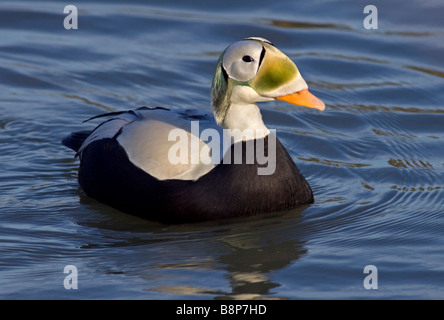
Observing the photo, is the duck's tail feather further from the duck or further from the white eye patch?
the white eye patch

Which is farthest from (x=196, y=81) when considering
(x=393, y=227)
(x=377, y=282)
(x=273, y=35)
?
(x=377, y=282)

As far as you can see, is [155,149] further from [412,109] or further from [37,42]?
[37,42]

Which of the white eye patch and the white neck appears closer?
the white eye patch

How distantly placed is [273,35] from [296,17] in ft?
1.90

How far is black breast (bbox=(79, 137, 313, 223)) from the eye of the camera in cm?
532

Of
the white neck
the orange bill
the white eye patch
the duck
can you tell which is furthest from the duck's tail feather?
the orange bill

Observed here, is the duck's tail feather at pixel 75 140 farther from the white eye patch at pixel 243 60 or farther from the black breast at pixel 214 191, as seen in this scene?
the white eye patch at pixel 243 60

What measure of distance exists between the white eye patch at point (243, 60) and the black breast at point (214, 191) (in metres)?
0.43

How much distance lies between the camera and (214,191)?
5.32m

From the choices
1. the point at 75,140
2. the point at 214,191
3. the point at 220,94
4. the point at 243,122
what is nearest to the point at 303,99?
the point at 243,122

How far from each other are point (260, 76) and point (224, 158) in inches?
A: 21.2

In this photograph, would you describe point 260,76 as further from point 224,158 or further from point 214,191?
point 214,191

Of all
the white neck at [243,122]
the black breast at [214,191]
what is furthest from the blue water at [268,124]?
the white neck at [243,122]

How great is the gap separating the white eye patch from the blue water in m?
0.87
